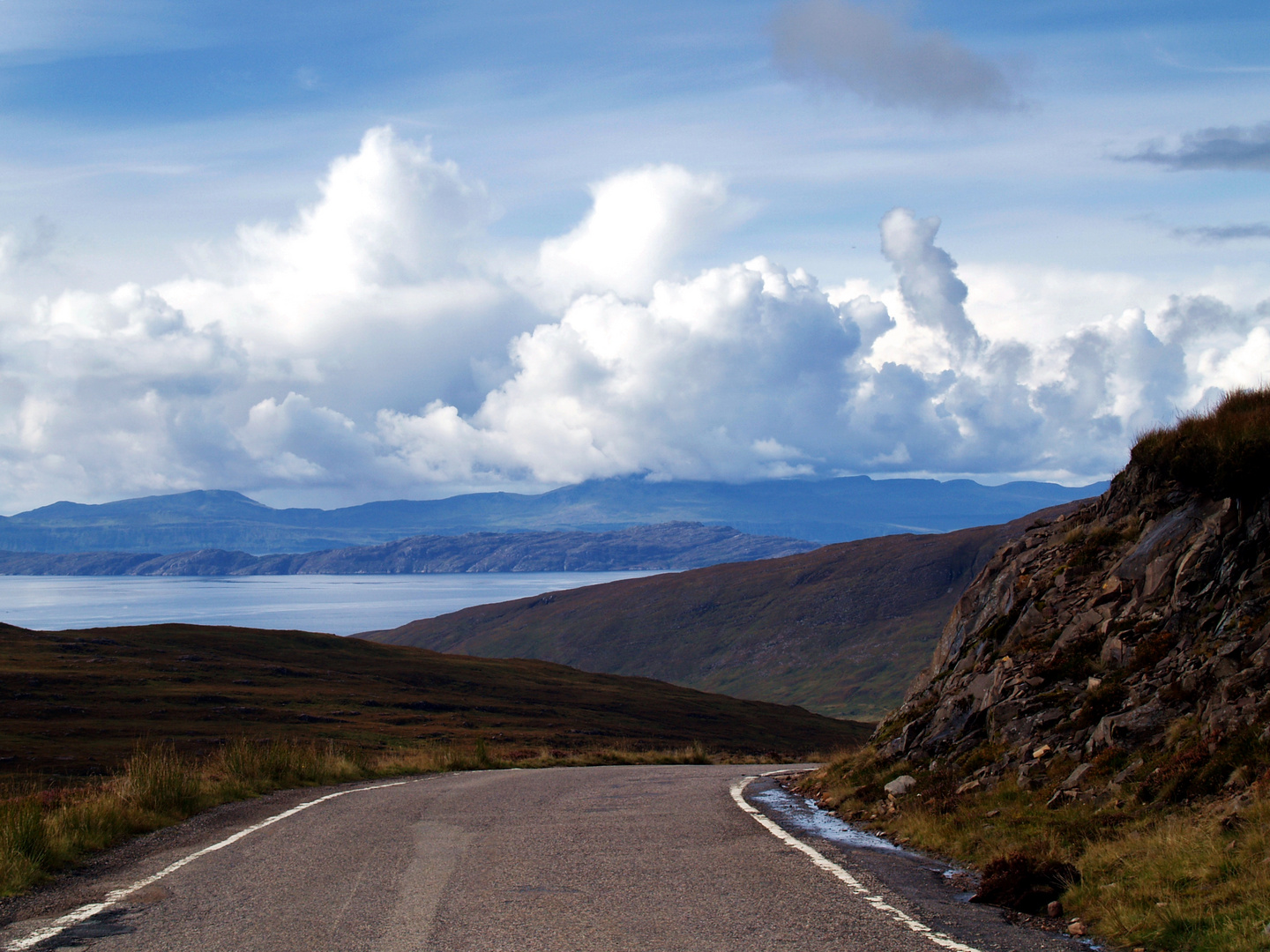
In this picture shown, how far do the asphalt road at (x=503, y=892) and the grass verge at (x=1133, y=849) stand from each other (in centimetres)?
63

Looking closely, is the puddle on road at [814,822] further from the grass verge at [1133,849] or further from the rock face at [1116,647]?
the rock face at [1116,647]

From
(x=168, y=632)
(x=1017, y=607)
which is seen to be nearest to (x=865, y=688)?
(x=168, y=632)

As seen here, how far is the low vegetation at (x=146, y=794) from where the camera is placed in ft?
33.3

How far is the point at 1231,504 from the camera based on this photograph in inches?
501

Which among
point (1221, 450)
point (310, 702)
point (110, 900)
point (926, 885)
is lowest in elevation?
point (310, 702)

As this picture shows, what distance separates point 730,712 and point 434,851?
87.2 metres

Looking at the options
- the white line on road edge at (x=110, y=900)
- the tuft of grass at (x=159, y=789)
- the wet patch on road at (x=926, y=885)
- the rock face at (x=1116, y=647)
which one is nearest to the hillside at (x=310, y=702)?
the tuft of grass at (x=159, y=789)

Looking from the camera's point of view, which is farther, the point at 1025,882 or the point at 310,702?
the point at 310,702

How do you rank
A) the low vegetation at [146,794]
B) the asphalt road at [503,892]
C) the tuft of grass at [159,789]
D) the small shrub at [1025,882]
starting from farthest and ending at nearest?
the tuft of grass at [159,789]
the low vegetation at [146,794]
the small shrub at [1025,882]
the asphalt road at [503,892]

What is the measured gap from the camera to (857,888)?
28.2 ft

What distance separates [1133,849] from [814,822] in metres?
5.35

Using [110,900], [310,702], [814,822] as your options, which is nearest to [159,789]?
[110,900]

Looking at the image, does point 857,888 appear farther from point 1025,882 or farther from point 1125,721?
point 1125,721

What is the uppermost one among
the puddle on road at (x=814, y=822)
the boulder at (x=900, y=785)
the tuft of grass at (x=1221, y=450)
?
the tuft of grass at (x=1221, y=450)
